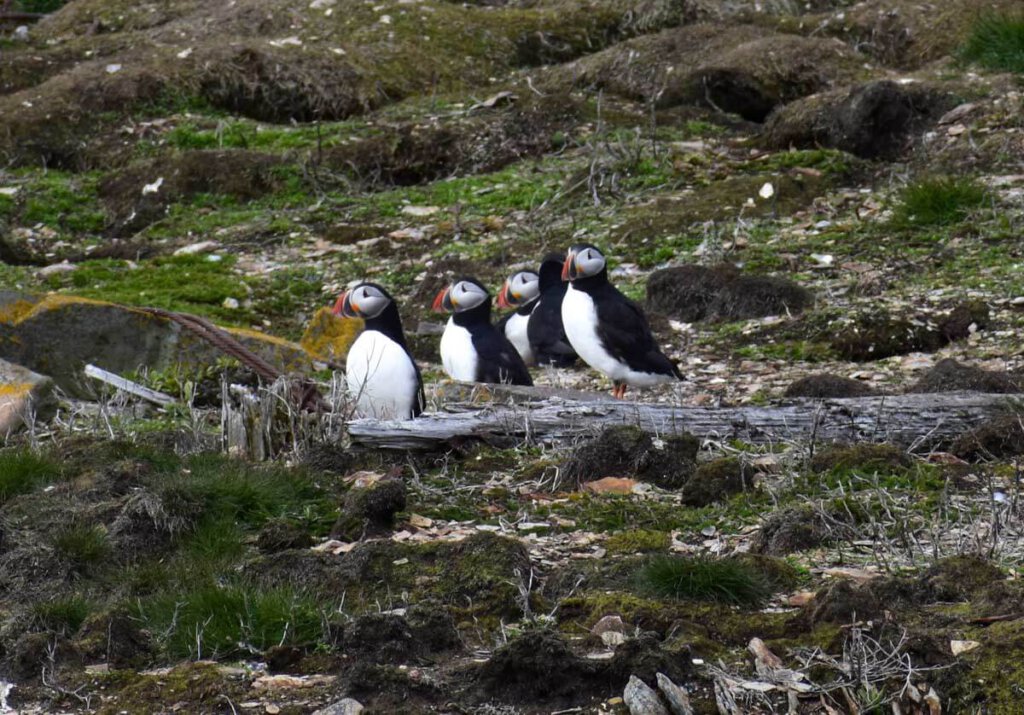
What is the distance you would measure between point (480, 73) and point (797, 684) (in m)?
12.1

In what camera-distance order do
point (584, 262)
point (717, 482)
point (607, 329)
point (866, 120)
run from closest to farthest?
1. point (717, 482)
2. point (607, 329)
3. point (584, 262)
4. point (866, 120)

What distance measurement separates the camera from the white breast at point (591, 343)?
8.07 meters

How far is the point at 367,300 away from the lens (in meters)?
7.69

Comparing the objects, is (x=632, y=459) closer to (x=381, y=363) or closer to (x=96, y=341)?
(x=381, y=363)

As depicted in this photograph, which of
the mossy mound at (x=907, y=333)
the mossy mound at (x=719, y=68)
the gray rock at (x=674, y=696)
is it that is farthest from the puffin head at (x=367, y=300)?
the mossy mound at (x=719, y=68)

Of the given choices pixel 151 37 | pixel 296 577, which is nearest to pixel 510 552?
pixel 296 577

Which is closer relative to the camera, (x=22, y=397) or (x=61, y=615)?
(x=61, y=615)

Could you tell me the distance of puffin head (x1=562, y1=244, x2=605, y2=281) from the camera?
8398mm

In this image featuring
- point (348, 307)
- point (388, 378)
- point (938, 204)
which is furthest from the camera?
point (938, 204)

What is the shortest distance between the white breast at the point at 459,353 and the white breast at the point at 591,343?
0.56 metres

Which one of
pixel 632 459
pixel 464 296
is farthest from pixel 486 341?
pixel 632 459

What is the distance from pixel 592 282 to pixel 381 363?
1.64m

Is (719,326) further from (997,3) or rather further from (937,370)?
(997,3)

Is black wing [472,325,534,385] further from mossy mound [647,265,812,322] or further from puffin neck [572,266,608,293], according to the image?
mossy mound [647,265,812,322]
